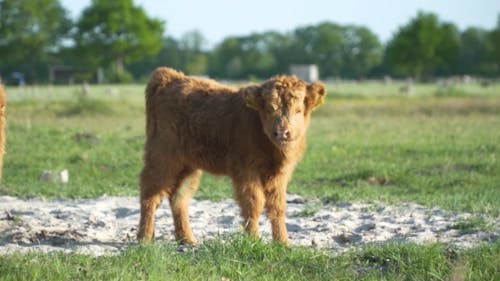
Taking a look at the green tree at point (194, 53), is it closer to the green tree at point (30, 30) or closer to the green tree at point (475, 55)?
the green tree at point (30, 30)

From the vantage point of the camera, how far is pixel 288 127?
23.8 ft

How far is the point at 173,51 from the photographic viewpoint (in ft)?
340

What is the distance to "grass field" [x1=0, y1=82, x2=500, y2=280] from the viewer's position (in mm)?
5902

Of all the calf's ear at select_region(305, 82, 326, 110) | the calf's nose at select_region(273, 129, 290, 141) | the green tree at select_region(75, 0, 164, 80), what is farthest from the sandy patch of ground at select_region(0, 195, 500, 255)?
the green tree at select_region(75, 0, 164, 80)

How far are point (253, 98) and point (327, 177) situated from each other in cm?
593

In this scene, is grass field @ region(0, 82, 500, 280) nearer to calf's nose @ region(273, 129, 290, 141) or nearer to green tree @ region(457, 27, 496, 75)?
calf's nose @ region(273, 129, 290, 141)

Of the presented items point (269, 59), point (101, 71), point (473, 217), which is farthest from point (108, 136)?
point (269, 59)

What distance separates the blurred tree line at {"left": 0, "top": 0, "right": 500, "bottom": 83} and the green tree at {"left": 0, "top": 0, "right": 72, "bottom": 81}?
4.1 inches

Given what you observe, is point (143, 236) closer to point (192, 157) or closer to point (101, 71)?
point (192, 157)

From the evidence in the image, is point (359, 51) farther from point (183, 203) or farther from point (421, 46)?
point (183, 203)

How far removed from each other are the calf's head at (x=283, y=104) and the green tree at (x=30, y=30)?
223ft

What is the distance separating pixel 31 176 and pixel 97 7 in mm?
69317

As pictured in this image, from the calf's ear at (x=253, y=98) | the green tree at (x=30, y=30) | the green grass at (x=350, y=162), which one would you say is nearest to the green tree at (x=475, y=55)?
the green tree at (x=30, y=30)

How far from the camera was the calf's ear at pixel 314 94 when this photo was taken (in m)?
7.69
